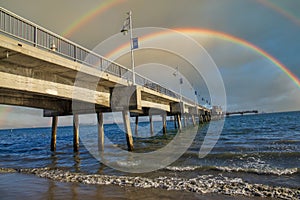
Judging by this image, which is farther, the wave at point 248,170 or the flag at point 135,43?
the flag at point 135,43

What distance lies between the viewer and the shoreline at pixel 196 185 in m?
6.83

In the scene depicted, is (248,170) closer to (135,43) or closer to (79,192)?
(79,192)

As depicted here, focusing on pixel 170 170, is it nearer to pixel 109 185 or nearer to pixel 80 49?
pixel 109 185

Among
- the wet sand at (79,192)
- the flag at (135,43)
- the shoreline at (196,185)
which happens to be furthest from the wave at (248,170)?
the flag at (135,43)

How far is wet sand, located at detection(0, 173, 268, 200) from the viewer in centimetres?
673

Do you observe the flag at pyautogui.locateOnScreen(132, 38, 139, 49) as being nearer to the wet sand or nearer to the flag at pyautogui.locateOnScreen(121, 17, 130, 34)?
the flag at pyautogui.locateOnScreen(121, 17, 130, 34)

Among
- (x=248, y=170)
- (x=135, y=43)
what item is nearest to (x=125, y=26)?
(x=135, y=43)

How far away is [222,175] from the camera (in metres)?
9.35

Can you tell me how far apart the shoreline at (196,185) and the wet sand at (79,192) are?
0.13 m

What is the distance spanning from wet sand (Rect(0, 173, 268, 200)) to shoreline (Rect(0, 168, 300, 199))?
13cm

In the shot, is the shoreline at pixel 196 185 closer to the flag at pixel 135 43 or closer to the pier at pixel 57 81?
the pier at pixel 57 81

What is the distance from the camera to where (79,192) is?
7367 millimetres

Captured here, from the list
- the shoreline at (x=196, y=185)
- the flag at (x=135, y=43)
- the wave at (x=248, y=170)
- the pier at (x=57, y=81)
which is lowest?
the wave at (x=248, y=170)

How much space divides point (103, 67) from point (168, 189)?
346 inches
